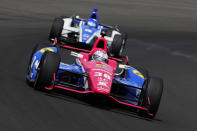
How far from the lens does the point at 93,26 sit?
60.0 ft

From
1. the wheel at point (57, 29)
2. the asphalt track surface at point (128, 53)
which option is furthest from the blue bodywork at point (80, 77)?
the wheel at point (57, 29)

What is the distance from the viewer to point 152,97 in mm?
9734

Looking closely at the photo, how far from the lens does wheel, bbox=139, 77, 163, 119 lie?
9734 millimetres

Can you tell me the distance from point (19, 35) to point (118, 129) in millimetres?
11975

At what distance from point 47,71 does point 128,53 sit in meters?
9.67

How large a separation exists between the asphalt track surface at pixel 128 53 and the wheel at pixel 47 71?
24 cm

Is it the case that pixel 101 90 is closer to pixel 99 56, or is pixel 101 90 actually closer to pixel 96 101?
pixel 96 101

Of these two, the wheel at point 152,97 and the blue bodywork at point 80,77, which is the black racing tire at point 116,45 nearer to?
the blue bodywork at point 80,77

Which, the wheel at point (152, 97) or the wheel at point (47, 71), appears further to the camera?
the wheel at point (152, 97)

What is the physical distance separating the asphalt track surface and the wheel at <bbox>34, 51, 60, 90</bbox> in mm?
235

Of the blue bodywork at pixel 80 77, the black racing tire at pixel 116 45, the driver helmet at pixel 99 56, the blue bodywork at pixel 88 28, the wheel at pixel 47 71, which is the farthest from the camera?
the black racing tire at pixel 116 45

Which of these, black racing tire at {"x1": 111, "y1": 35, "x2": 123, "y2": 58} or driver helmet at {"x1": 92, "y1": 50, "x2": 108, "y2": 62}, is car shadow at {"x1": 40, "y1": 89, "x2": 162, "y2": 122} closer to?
driver helmet at {"x1": 92, "y1": 50, "x2": 108, "y2": 62}

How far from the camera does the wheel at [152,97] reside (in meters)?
9.73

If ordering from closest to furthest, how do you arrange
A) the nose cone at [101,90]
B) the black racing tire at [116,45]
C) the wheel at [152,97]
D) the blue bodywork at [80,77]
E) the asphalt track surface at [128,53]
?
1. the asphalt track surface at [128,53]
2. the nose cone at [101,90]
3. the wheel at [152,97]
4. the blue bodywork at [80,77]
5. the black racing tire at [116,45]
